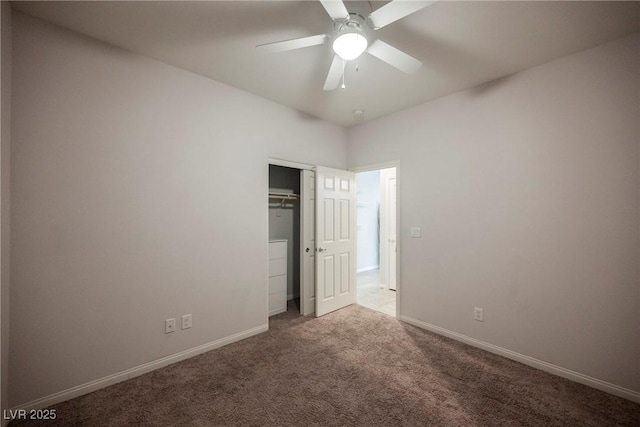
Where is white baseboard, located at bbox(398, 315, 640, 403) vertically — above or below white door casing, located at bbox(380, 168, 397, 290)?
below

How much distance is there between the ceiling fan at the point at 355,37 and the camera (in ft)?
4.56

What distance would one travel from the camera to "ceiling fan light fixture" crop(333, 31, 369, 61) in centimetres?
162

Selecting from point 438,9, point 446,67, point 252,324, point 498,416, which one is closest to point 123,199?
point 252,324

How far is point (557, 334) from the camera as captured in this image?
2260 mm

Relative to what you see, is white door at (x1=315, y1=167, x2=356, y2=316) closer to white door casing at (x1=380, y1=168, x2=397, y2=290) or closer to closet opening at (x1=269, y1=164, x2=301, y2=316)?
closet opening at (x1=269, y1=164, x2=301, y2=316)

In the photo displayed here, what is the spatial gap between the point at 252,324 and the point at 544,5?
361cm

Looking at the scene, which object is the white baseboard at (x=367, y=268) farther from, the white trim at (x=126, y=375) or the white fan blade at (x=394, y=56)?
the white fan blade at (x=394, y=56)

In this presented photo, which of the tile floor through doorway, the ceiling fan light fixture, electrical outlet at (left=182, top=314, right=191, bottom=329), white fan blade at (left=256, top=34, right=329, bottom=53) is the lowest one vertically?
the tile floor through doorway

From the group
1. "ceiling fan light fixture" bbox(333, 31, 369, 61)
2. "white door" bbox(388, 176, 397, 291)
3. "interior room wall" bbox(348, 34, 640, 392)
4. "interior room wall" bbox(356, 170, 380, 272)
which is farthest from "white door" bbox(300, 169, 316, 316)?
"interior room wall" bbox(356, 170, 380, 272)

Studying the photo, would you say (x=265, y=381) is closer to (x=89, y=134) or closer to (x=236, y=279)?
(x=236, y=279)

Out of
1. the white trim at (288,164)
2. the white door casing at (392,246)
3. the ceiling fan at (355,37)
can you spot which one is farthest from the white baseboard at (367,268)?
the ceiling fan at (355,37)

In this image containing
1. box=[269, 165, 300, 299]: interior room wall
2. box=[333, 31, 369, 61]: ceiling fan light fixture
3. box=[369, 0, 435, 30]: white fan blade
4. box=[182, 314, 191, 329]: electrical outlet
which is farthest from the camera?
box=[269, 165, 300, 299]: interior room wall

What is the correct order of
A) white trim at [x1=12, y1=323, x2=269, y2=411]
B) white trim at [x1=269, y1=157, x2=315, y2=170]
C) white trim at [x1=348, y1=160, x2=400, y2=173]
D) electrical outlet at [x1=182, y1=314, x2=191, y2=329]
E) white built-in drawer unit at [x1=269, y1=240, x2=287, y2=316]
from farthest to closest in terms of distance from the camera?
1. white built-in drawer unit at [x1=269, y1=240, x2=287, y2=316]
2. white trim at [x1=348, y1=160, x2=400, y2=173]
3. white trim at [x1=269, y1=157, x2=315, y2=170]
4. electrical outlet at [x1=182, y1=314, x2=191, y2=329]
5. white trim at [x1=12, y1=323, x2=269, y2=411]

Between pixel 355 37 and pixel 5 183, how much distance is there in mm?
2357
